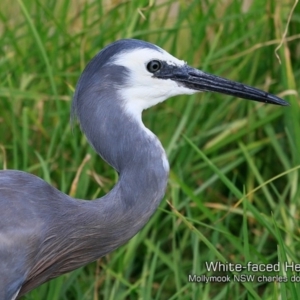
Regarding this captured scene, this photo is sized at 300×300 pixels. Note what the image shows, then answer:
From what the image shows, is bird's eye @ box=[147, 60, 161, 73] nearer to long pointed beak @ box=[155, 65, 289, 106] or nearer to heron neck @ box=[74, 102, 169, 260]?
long pointed beak @ box=[155, 65, 289, 106]

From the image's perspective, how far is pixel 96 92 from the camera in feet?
8.70

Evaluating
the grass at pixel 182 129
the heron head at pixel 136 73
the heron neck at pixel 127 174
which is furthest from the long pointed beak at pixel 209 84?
the grass at pixel 182 129

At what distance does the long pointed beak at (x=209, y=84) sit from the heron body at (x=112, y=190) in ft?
0.04

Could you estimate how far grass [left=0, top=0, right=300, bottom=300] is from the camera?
11.0 ft

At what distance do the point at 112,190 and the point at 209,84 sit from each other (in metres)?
0.44

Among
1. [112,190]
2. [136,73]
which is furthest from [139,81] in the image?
[112,190]

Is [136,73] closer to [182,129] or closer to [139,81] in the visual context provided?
[139,81]

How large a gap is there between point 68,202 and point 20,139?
899 mm

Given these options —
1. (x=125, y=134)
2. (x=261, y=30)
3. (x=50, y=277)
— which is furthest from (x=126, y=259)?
(x=261, y=30)

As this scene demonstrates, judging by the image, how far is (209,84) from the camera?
2744mm

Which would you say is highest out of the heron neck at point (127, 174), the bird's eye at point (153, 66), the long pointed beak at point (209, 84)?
the bird's eye at point (153, 66)

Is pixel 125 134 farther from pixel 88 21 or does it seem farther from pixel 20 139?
pixel 88 21

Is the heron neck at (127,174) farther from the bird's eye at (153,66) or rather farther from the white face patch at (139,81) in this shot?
the bird's eye at (153,66)

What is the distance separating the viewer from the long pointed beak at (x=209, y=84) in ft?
8.94
